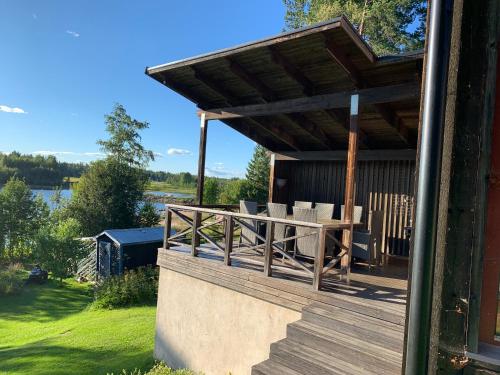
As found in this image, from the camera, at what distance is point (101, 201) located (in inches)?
843

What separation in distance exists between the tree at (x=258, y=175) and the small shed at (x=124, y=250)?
10434 mm

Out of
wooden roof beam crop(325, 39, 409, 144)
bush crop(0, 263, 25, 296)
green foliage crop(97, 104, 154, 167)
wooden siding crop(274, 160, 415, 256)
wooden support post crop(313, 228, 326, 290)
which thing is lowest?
bush crop(0, 263, 25, 296)

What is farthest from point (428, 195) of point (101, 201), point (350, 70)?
point (101, 201)

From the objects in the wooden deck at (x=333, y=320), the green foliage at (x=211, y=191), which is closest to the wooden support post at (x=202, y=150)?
the wooden deck at (x=333, y=320)

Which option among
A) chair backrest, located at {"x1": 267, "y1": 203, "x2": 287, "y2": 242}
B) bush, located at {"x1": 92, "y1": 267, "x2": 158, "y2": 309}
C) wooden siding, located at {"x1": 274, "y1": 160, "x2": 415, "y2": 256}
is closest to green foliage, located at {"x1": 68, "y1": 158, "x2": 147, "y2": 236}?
bush, located at {"x1": 92, "y1": 267, "x2": 158, "y2": 309}

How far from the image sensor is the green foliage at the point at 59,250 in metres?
15.9

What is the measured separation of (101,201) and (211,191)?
295 inches

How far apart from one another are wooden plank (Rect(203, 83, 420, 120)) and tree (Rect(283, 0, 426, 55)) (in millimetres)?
11488

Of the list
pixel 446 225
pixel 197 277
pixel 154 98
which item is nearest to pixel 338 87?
pixel 197 277

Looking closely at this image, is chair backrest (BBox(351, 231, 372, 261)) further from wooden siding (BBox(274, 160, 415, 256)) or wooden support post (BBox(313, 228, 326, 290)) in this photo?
wooden siding (BBox(274, 160, 415, 256))

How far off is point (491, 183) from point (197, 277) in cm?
441

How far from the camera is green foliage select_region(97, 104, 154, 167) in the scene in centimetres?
2353

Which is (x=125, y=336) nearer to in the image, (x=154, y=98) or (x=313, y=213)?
(x=313, y=213)

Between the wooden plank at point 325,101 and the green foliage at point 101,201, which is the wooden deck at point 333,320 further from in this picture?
the green foliage at point 101,201
